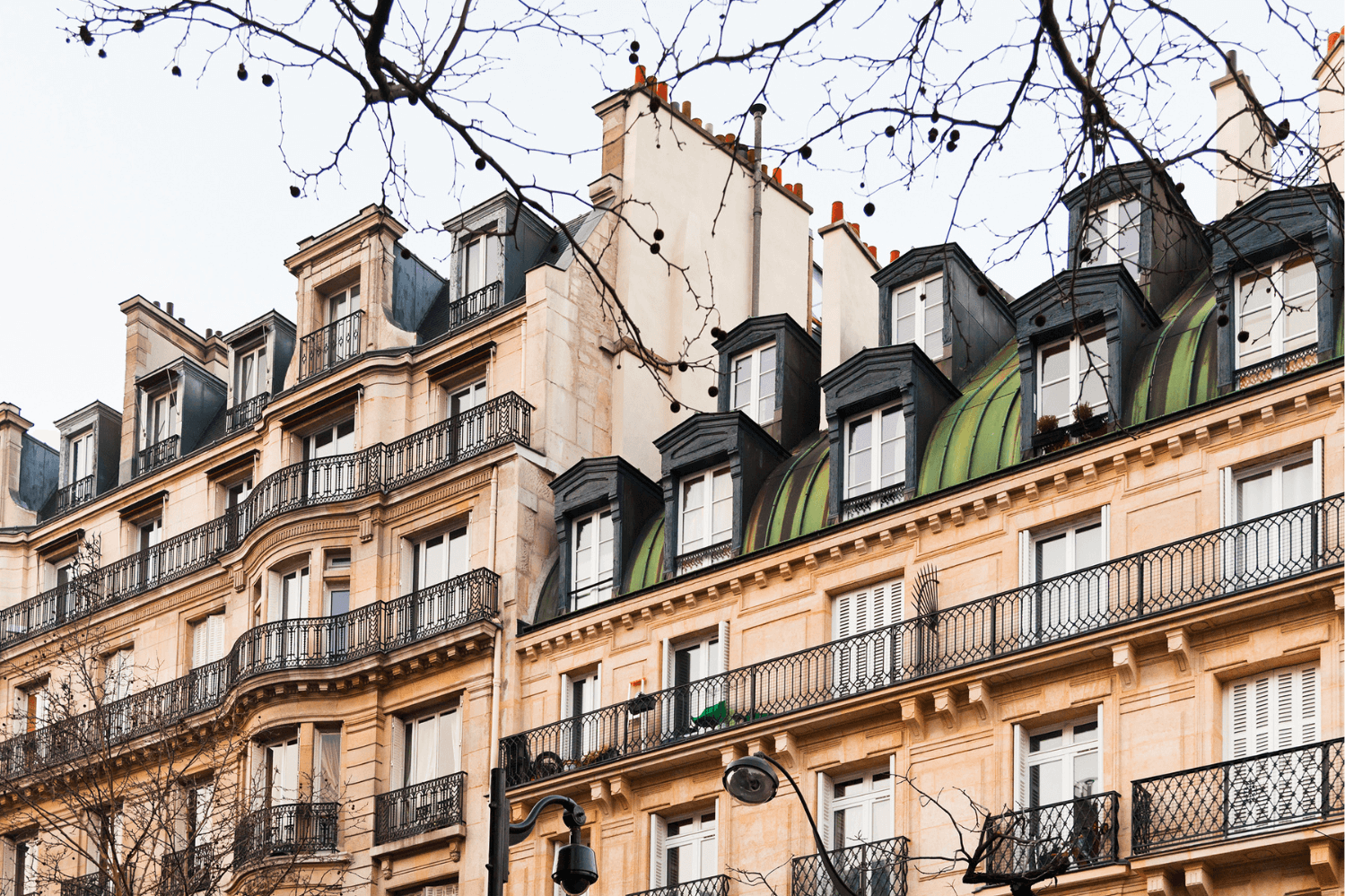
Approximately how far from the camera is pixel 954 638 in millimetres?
28359

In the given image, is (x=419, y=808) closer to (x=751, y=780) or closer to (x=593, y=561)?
(x=593, y=561)

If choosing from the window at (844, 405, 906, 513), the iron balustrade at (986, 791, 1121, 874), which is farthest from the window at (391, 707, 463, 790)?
the iron balustrade at (986, 791, 1121, 874)

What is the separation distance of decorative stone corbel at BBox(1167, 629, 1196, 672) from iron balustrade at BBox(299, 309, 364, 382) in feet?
58.5

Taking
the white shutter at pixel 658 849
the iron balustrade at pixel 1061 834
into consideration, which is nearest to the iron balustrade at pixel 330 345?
the white shutter at pixel 658 849

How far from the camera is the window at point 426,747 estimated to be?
34.2m

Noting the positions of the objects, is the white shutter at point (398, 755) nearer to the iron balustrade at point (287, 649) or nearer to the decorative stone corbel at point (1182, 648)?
the iron balustrade at point (287, 649)

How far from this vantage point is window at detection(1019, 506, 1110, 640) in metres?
27.0

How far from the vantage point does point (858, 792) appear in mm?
29125

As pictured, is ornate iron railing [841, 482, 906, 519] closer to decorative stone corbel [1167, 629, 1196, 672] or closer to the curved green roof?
the curved green roof

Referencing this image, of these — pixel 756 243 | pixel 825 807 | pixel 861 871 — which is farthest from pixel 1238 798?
pixel 756 243

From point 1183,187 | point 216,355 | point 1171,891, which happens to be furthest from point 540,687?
point 1183,187

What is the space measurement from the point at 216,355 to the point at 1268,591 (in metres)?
27.6

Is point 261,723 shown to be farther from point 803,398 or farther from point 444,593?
point 803,398

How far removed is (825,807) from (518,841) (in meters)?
11.3
